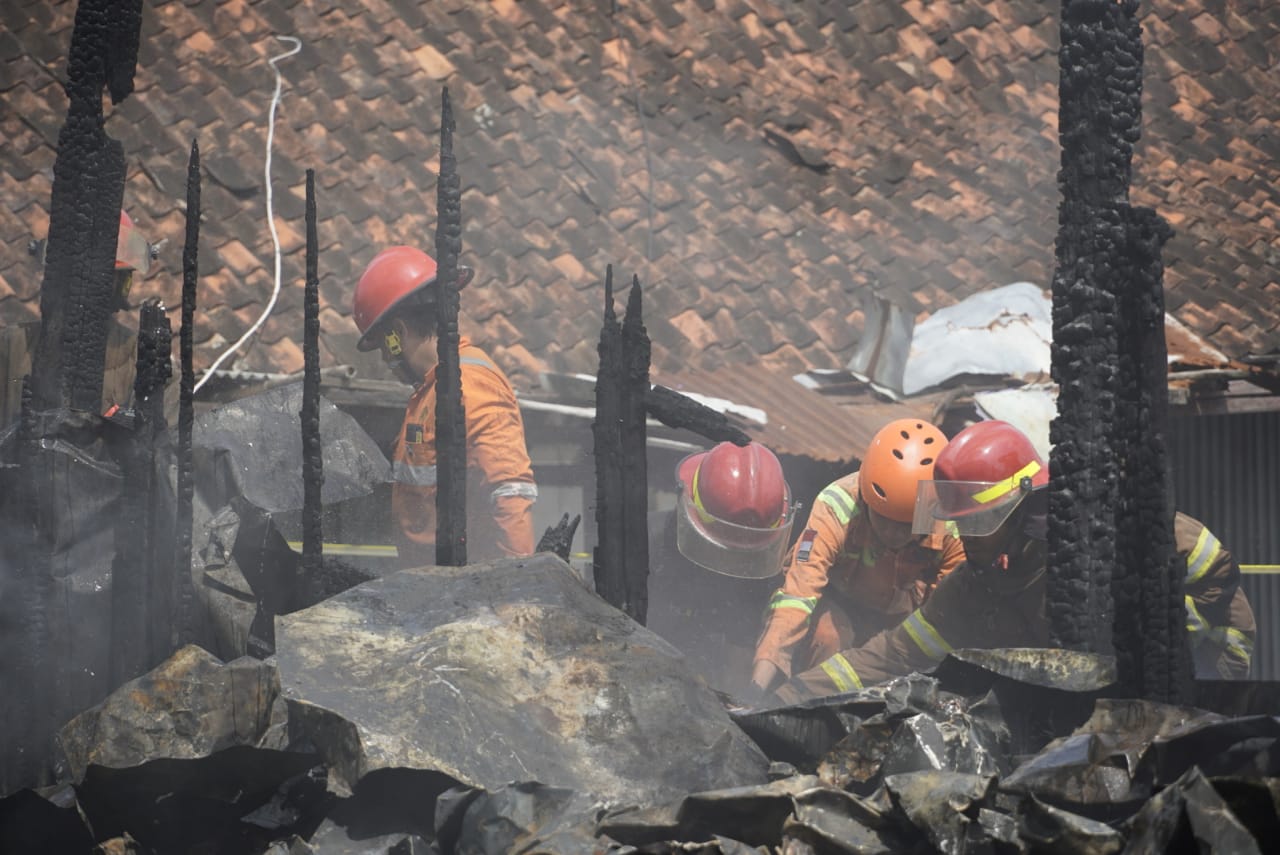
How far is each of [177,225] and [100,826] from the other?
20.6ft

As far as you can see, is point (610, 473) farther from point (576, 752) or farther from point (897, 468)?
point (897, 468)

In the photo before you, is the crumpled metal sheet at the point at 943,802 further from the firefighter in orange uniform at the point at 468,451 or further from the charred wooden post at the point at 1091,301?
the firefighter in orange uniform at the point at 468,451

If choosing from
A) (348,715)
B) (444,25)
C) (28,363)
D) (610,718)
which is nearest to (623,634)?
(610,718)

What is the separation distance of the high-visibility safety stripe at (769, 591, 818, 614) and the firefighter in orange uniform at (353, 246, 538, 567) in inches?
48.0

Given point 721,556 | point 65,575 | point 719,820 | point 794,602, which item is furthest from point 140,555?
point 721,556

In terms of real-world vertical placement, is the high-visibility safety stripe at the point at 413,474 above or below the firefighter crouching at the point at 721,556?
above

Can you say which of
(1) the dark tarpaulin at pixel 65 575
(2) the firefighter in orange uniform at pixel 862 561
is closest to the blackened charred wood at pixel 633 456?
(1) the dark tarpaulin at pixel 65 575

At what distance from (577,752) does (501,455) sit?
265cm

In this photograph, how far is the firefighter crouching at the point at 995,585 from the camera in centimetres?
563

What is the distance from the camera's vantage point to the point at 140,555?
12.8ft

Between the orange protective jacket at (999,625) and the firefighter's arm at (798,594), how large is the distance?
0.25 metres

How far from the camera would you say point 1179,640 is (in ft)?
11.8

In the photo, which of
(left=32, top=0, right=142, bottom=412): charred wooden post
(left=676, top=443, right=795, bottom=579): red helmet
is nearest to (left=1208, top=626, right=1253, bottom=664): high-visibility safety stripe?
(left=676, top=443, right=795, bottom=579): red helmet

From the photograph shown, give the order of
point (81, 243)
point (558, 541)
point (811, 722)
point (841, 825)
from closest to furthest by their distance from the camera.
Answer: point (841, 825), point (811, 722), point (558, 541), point (81, 243)
